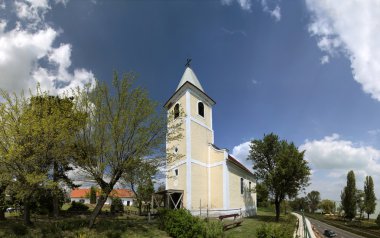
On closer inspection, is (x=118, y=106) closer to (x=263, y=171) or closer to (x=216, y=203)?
(x=216, y=203)

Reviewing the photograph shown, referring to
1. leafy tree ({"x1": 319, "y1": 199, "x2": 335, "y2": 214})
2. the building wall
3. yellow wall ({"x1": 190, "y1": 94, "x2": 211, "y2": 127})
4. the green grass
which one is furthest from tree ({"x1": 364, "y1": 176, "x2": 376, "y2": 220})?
yellow wall ({"x1": 190, "y1": 94, "x2": 211, "y2": 127})

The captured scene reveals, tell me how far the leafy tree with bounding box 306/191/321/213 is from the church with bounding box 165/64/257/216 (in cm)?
10687

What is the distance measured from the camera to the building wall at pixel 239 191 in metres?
27.7

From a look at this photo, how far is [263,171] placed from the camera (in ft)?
109

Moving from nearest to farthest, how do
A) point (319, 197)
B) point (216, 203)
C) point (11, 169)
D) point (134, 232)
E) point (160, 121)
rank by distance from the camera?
1. point (11, 169)
2. point (134, 232)
3. point (160, 121)
4. point (216, 203)
5. point (319, 197)

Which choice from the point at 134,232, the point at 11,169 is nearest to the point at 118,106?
the point at 11,169

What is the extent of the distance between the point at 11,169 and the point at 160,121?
856 centimetres

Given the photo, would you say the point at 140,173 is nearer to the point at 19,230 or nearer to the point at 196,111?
the point at 19,230

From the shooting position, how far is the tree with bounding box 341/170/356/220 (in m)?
63.7

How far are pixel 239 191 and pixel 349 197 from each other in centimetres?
5076

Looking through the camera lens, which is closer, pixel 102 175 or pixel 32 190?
pixel 32 190

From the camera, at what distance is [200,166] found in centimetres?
2703

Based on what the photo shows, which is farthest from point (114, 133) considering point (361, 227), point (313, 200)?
point (313, 200)

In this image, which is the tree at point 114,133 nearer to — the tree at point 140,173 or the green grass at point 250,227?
the tree at point 140,173
